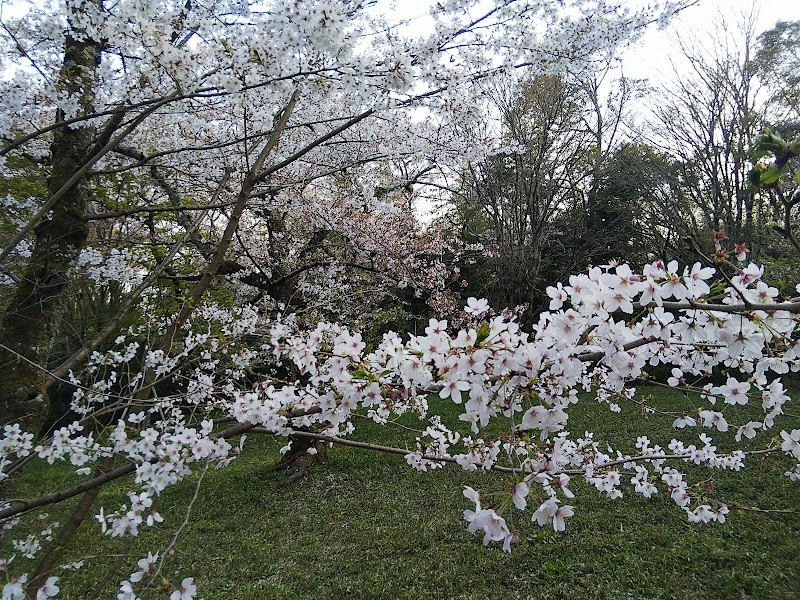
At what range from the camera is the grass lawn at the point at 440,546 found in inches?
138

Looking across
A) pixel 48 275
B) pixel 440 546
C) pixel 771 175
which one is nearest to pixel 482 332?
pixel 771 175

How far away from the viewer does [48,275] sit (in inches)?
92.6

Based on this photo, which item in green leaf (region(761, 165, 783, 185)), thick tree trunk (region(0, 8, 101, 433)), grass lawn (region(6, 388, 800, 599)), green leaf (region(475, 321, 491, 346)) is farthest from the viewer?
grass lawn (region(6, 388, 800, 599))

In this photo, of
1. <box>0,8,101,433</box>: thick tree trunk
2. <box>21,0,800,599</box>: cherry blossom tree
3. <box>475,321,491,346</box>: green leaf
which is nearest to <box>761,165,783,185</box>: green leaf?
<box>21,0,800,599</box>: cherry blossom tree

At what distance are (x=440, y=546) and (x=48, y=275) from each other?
380 cm

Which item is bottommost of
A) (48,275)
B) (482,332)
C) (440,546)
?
(440,546)

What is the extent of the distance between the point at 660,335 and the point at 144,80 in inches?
130

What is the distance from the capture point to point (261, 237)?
7.76m

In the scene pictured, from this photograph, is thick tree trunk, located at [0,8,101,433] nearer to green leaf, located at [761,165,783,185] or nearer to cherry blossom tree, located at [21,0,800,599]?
cherry blossom tree, located at [21,0,800,599]

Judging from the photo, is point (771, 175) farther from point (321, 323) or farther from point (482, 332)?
point (321, 323)

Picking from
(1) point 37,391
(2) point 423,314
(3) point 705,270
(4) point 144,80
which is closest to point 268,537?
(1) point 37,391

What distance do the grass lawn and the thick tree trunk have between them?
1073mm

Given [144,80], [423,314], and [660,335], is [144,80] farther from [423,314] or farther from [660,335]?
[423,314]

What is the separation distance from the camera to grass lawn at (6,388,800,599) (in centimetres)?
350
